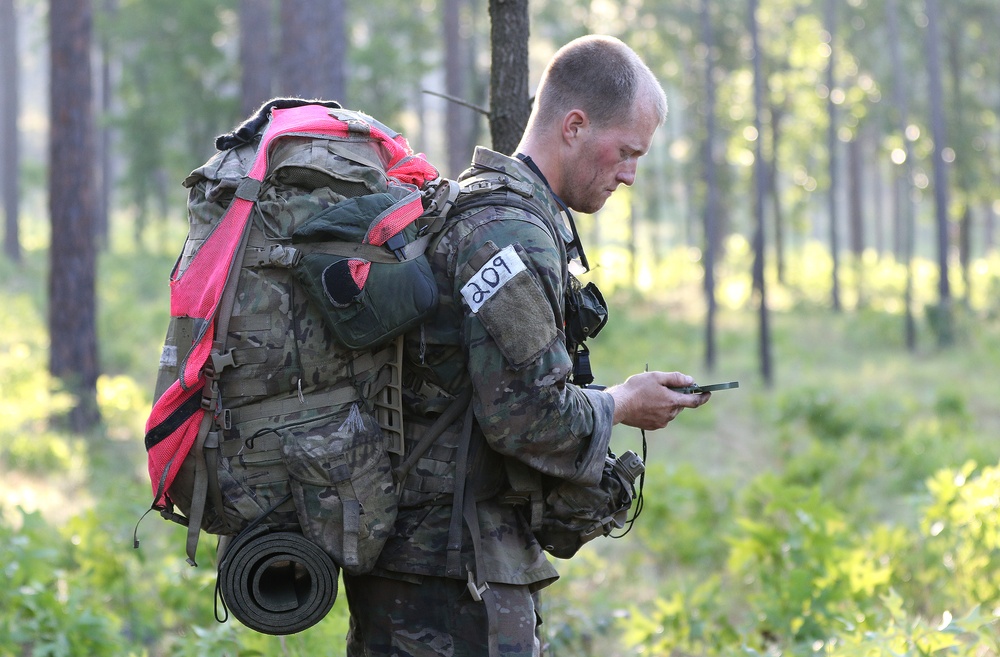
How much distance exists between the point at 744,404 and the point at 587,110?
12184 mm

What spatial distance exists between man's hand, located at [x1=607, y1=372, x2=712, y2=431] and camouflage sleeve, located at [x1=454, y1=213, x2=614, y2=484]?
187 mm

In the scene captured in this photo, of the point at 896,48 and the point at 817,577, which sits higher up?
the point at 896,48

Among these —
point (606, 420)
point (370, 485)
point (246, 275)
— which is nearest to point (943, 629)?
point (606, 420)

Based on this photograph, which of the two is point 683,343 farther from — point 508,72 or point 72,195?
point 508,72

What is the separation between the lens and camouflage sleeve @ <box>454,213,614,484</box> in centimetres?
217

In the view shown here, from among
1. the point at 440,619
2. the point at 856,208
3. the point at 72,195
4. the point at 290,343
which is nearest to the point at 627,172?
the point at 290,343

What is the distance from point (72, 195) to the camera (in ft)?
33.6

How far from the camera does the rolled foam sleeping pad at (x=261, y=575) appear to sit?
226 centimetres

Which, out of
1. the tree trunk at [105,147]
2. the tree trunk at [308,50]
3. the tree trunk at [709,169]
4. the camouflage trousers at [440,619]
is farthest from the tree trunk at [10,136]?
the camouflage trousers at [440,619]

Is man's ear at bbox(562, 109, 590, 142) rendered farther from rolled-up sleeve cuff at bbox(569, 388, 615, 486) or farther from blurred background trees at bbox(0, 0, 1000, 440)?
blurred background trees at bbox(0, 0, 1000, 440)

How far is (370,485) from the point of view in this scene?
231 cm

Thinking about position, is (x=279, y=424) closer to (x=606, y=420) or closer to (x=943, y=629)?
(x=606, y=420)

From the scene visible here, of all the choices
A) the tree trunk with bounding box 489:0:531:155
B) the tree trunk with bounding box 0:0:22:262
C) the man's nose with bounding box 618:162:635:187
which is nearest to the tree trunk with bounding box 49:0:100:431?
the tree trunk with bounding box 489:0:531:155

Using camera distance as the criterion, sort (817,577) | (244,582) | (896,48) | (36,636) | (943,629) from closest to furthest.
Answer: (244,582)
(943,629)
(36,636)
(817,577)
(896,48)
